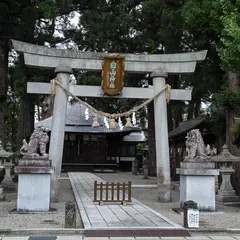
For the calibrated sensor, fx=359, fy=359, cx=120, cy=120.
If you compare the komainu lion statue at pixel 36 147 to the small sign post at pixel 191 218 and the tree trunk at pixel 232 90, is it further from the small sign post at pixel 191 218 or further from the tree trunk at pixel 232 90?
the tree trunk at pixel 232 90

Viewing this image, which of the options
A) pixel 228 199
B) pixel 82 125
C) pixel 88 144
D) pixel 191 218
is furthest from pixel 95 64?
pixel 88 144

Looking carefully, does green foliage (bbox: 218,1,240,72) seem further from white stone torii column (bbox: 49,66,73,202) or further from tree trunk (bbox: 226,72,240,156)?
white stone torii column (bbox: 49,66,73,202)

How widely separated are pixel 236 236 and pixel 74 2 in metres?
16.6

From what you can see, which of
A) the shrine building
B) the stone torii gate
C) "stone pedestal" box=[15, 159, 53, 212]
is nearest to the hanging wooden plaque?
the stone torii gate

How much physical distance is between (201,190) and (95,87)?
5.58 meters

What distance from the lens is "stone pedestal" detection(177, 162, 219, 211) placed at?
37.1 feet

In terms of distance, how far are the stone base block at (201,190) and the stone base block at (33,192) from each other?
→ 14.3ft

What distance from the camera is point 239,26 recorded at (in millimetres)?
11117

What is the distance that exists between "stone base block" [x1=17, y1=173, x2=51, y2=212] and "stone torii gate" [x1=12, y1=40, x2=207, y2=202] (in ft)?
6.62

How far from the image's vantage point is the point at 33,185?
36.0 feet

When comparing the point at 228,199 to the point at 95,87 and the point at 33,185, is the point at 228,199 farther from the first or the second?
the point at 33,185

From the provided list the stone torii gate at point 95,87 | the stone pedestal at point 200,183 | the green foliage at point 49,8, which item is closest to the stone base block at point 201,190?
the stone pedestal at point 200,183

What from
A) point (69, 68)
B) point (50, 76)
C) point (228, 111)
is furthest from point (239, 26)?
point (50, 76)

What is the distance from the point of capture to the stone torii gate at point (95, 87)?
1338 cm
